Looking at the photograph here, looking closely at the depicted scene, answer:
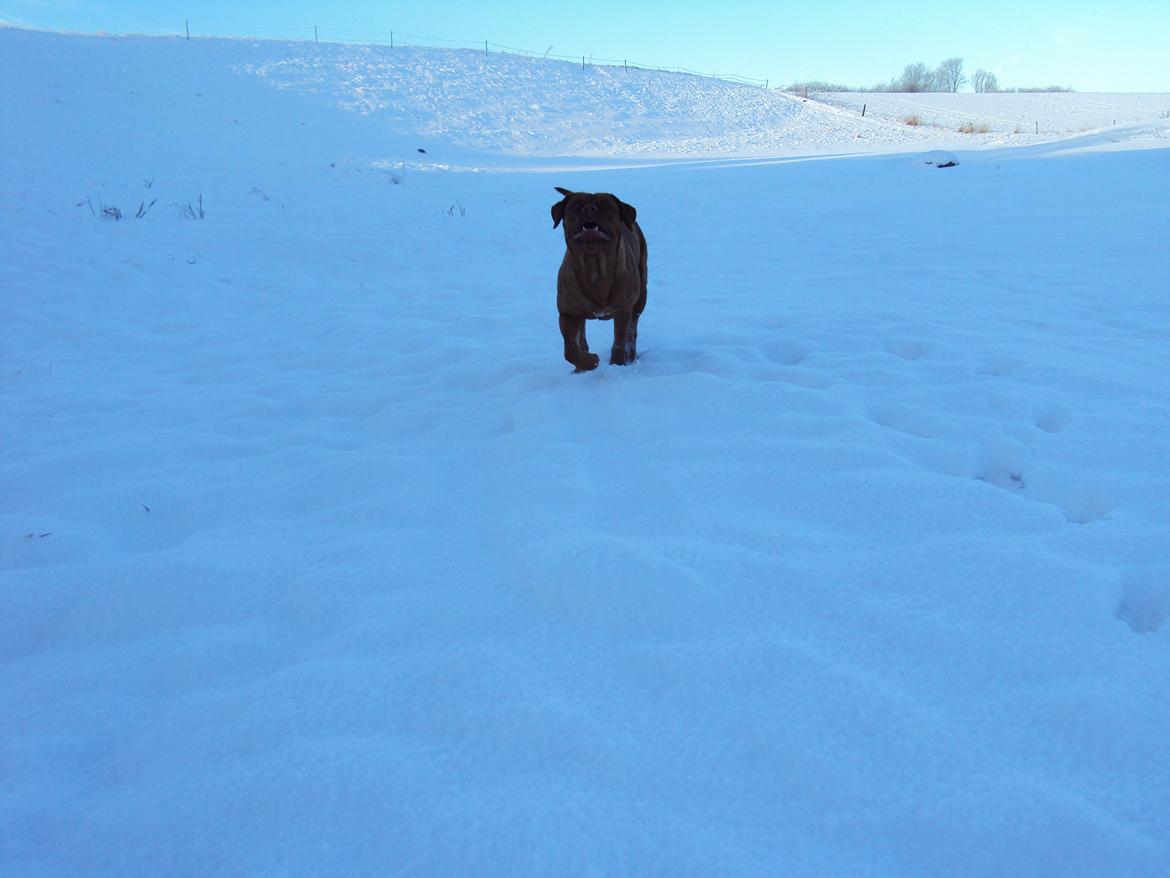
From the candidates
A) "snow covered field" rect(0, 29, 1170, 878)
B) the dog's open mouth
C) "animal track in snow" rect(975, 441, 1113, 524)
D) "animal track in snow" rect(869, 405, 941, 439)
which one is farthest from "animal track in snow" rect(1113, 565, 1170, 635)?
the dog's open mouth

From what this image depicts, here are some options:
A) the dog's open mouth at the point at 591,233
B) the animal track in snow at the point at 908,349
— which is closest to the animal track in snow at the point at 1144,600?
the animal track in snow at the point at 908,349

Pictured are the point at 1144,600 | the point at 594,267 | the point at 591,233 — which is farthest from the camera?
the point at 594,267

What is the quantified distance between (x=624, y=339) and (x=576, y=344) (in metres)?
0.27

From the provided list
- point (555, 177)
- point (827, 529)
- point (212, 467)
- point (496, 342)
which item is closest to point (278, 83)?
point (555, 177)

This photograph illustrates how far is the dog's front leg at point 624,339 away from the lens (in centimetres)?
385

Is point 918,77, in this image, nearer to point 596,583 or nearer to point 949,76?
point 949,76

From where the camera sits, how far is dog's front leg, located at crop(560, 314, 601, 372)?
3.79 meters

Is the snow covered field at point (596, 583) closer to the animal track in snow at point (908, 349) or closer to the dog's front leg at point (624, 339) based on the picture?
the animal track in snow at point (908, 349)

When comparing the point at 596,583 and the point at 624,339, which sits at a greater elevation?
the point at 624,339

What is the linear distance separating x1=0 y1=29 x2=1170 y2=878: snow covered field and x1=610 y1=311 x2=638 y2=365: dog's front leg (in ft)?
0.61

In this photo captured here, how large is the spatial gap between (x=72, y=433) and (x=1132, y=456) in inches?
165

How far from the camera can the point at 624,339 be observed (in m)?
3.96

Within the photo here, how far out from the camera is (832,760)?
4.74ft

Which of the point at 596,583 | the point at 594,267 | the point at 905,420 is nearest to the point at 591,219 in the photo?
the point at 594,267
